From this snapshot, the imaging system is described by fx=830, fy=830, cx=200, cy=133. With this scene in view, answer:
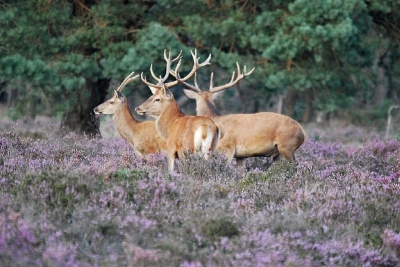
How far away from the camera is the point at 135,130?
40.2 ft

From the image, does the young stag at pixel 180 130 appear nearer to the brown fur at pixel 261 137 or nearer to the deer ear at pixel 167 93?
the deer ear at pixel 167 93

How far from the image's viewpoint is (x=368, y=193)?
300 inches

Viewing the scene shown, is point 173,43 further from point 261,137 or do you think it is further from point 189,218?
point 189,218

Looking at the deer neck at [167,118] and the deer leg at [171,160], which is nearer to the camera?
the deer leg at [171,160]

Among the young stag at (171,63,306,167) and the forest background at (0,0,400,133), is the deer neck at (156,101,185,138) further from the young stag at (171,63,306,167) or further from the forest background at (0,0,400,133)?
the forest background at (0,0,400,133)

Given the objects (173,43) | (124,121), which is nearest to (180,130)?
(124,121)

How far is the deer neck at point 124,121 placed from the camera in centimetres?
1238

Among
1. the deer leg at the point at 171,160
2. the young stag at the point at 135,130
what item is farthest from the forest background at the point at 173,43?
the deer leg at the point at 171,160

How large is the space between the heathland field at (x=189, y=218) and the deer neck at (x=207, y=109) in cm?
386

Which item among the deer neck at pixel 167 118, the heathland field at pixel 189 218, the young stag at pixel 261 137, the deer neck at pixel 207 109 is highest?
the heathland field at pixel 189 218

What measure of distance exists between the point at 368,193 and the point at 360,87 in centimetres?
1088

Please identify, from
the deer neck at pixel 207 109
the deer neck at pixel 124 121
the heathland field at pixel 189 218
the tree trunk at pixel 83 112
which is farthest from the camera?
the tree trunk at pixel 83 112

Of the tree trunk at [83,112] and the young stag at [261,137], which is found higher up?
the young stag at [261,137]

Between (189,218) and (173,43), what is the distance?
9.87 meters
